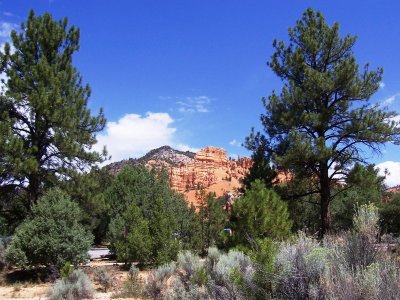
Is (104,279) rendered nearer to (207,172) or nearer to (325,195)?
(325,195)

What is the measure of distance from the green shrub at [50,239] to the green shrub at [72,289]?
3.89 m

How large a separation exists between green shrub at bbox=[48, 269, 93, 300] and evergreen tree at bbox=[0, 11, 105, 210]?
743 cm

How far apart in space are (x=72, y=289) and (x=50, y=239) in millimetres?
4933

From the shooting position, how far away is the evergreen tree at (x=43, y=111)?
65.1 ft

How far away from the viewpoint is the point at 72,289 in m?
12.9

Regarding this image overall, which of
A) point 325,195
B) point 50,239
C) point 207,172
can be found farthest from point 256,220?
point 207,172

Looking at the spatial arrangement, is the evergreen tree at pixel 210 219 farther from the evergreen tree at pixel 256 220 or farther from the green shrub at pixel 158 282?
the green shrub at pixel 158 282

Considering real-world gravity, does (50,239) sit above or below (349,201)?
below

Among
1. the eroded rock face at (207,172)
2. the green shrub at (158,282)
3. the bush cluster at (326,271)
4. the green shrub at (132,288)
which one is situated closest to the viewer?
the bush cluster at (326,271)

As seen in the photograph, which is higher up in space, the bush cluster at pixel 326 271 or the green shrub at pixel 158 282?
the bush cluster at pixel 326 271

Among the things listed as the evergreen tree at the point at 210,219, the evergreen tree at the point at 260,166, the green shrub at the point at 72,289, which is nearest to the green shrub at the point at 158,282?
the green shrub at the point at 72,289

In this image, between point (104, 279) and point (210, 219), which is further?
point (210, 219)

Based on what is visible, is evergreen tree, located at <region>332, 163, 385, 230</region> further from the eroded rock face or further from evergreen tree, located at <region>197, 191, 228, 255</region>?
the eroded rock face

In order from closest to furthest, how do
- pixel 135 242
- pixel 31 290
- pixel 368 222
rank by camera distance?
pixel 368 222
pixel 31 290
pixel 135 242
